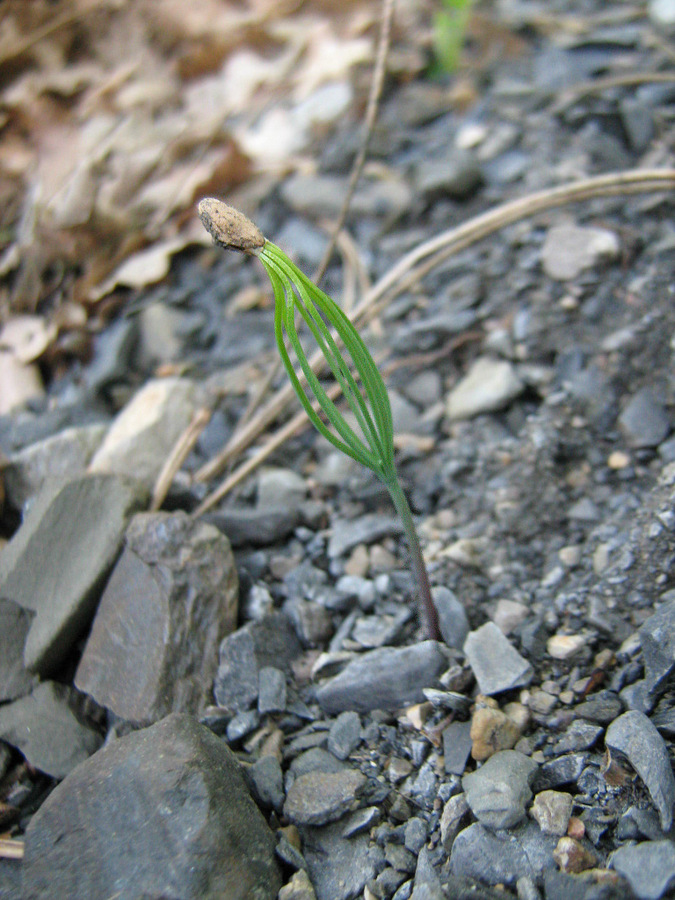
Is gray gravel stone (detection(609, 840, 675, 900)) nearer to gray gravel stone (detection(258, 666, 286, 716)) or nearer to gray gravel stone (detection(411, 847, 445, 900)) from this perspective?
gray gravel stone (detection(411, 847, 445, 900))

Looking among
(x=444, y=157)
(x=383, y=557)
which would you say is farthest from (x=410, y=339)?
(x=444, y=157)

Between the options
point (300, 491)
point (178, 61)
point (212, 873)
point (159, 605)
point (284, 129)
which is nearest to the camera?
point (212, 873)

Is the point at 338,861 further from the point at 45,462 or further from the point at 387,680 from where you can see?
the point at 45,462

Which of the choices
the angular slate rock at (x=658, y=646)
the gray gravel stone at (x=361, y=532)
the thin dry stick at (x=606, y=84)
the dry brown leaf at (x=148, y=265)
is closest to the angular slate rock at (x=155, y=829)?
the gray gravel stone at (x=361, y=532)

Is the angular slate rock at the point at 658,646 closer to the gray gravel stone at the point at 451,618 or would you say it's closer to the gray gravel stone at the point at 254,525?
the gray gravel stone at the point at 451,618

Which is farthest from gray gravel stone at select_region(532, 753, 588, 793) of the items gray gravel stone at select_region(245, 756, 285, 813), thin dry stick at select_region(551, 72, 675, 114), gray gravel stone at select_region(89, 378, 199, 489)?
thin dry stick at select_region(551, 72, 675, 114)

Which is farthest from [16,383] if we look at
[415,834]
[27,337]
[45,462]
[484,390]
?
[415,834]

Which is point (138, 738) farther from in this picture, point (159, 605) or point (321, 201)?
point (321, 201)

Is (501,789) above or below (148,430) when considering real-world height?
below
